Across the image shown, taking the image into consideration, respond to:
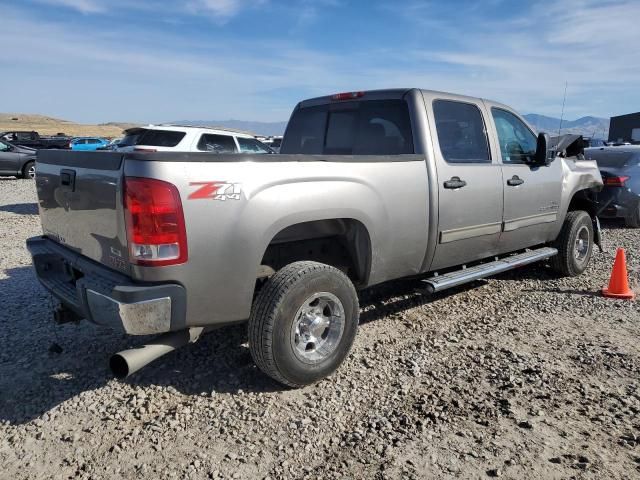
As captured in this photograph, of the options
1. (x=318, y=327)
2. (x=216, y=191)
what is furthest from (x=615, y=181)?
(x=216, y=191)

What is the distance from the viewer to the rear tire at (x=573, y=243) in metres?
6.03

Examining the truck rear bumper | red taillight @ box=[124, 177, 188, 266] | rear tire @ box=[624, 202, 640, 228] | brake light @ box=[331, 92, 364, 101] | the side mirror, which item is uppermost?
brake light @ box=[331, 92, 364, 101]

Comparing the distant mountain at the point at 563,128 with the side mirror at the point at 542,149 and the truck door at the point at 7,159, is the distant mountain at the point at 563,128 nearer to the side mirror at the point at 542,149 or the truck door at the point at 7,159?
Result: the side mirror at the point at 542,149

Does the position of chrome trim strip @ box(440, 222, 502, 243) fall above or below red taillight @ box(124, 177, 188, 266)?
below

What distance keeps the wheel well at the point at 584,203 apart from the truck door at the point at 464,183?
2.15 m

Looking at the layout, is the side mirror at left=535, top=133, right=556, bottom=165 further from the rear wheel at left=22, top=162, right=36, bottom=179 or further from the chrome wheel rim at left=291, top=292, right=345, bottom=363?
the rear wheel at left=22, top=162, right=36, bottom=179

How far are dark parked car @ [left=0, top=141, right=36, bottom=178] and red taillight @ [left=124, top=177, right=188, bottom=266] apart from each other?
17.6 m

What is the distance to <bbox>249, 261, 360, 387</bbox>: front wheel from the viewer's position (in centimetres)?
319

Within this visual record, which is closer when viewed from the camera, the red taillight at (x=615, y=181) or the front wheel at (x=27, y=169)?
the red taillight at (x=615, y=181)

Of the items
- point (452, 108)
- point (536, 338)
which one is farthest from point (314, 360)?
point (452, 108)

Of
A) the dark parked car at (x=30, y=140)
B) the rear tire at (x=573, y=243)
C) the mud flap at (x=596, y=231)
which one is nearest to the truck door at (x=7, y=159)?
the dark parked car at (x=30, y=140)

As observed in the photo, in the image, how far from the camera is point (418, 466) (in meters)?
2.64

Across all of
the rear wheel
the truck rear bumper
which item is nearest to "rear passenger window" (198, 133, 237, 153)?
the truck rear bumper

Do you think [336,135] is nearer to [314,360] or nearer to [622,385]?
[314,360]
